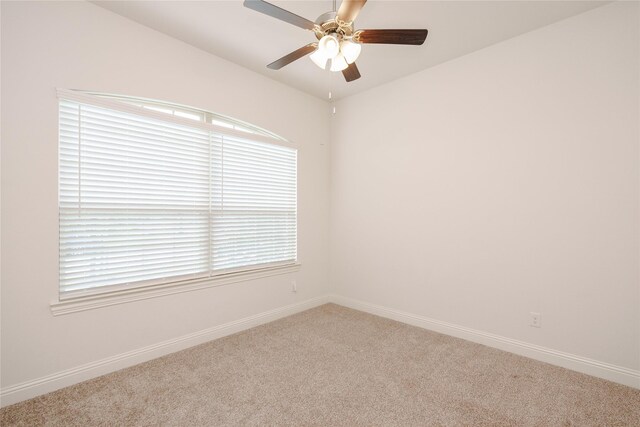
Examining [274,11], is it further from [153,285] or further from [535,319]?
[535,319]

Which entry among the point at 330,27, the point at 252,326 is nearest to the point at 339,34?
the point at 330,27

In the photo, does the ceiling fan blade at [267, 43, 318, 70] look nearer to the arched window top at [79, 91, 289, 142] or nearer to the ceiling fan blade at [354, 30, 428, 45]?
the ceiling fan blade at [354, 30, 428, 45]

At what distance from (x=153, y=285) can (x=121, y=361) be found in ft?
1.98

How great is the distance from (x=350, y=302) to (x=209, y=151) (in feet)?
8.27

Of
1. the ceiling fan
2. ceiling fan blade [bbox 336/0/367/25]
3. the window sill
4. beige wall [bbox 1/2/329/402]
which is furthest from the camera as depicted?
the window sill

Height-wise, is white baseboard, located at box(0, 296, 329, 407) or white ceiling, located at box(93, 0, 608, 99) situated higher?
white ceiling, located at box(93, 0, 608, 99)

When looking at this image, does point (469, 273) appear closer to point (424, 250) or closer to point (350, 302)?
point (424, 250)

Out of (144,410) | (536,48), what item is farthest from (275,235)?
(536,48)

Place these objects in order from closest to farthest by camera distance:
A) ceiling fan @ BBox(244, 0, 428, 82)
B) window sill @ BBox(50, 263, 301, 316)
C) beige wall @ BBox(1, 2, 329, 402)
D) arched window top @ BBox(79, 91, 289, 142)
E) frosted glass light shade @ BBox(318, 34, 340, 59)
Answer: ceiling fan @ BBox(244, 0, 428, 82)
frosted glass light shade @ BBox(318, 34, 340, 59)
beige wall @ BBox(1, 2, 329, 402)
window sill @ BBox(50, 263, 301, 316)
arched window top @ BBox(79, 91, 289, 142)

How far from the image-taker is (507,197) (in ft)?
8.75

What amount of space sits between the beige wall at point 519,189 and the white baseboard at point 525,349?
4 cm

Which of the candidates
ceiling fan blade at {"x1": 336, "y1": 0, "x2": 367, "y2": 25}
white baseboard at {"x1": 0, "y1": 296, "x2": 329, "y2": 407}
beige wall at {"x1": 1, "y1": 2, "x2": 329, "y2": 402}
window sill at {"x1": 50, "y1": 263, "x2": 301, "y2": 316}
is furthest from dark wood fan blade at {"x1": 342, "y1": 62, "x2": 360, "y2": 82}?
white baseboard at {"x1": 0, "y1": 296, "x2": 329, "y2": 407}

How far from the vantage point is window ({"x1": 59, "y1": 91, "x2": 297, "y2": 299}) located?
218 cm

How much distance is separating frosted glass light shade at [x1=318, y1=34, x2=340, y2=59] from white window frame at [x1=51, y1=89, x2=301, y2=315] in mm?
1530
